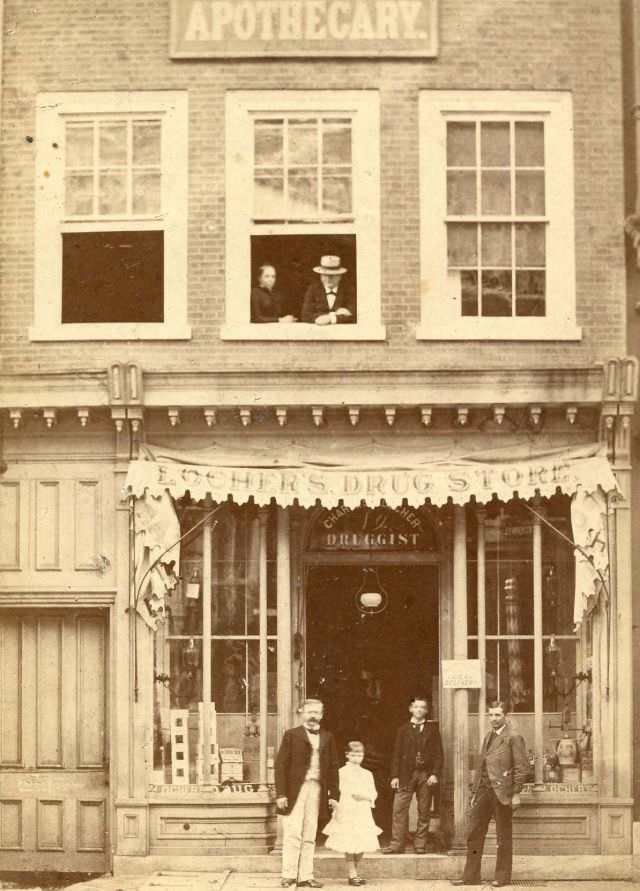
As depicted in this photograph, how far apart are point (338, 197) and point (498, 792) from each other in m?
6.11

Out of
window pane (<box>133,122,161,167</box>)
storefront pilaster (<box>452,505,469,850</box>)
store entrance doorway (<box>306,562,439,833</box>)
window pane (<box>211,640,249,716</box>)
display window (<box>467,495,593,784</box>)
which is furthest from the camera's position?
store entrance doorway (<box>306,562,439,833</box>)

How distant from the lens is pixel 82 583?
47.8ft

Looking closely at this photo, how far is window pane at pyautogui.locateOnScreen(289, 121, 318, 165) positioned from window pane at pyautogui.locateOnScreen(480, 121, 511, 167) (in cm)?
171

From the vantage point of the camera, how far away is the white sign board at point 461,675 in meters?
14.5

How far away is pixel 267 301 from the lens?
14758 mm

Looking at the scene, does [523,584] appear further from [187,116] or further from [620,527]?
[187,116]

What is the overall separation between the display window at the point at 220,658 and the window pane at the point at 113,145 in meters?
3.62

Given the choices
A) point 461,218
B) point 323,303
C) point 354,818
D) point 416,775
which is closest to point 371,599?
point 416,775

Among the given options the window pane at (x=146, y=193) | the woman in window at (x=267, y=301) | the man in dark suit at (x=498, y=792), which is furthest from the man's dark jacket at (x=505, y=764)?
the window pane at (x=146, y=193)

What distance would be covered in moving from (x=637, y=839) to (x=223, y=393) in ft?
19.6

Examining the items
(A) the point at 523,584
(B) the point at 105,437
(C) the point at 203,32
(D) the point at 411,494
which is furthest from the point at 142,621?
(C) the point at 203,32

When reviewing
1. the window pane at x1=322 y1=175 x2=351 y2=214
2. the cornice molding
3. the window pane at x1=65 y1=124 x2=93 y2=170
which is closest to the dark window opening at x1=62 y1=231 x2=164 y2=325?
the window pane at x1=65 y1=124 x2=93 y2=170

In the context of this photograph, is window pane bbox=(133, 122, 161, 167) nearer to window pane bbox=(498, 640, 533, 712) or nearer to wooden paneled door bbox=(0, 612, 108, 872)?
wooden paneled door bbox=(0, 612, 108, 872)

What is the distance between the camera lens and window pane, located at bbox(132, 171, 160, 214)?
1477 cm
